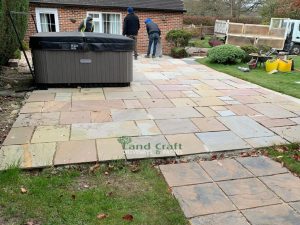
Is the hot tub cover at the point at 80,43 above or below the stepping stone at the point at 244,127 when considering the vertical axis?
above

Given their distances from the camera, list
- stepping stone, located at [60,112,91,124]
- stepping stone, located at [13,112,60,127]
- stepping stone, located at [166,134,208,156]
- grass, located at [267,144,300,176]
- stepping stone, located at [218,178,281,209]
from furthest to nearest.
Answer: stepping stone, located at [60,112,91,124], stepping stone, located at [13,112,60,127], stepping stone, located at [166,134,208,156], grass, located at [267,144,300,176], stepping stone, located at [218,178,281,209]

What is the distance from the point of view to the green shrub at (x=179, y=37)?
1244cm

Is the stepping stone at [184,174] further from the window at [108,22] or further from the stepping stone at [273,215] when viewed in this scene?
the window at [108,22]

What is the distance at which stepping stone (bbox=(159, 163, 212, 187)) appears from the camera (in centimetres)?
285

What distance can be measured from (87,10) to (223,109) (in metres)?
9.53

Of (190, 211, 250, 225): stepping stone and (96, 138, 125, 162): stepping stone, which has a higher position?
(96, 138, 125, 162): stepping stone

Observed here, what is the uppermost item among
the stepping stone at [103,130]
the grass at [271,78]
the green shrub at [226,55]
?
the green shrub at [226,55]

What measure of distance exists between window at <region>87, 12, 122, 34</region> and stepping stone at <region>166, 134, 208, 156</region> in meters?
10.4

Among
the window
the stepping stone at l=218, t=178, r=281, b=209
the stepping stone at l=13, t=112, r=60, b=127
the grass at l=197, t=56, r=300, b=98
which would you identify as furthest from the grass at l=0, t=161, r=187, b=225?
the window

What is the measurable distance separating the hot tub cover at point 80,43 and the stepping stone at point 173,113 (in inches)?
70.7

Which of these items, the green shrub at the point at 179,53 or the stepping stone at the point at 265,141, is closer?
the stepping stone at the point at 265,141

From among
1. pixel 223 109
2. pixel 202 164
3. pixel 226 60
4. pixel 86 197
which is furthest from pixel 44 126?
pixel 226 60

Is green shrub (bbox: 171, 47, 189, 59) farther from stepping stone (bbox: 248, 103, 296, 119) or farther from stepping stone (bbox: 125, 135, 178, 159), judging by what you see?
stepping stone (bbox: 125, 135, 178, 159)

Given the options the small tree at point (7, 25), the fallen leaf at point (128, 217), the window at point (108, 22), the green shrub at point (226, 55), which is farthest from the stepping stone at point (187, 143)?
the window at point (108, 22)
